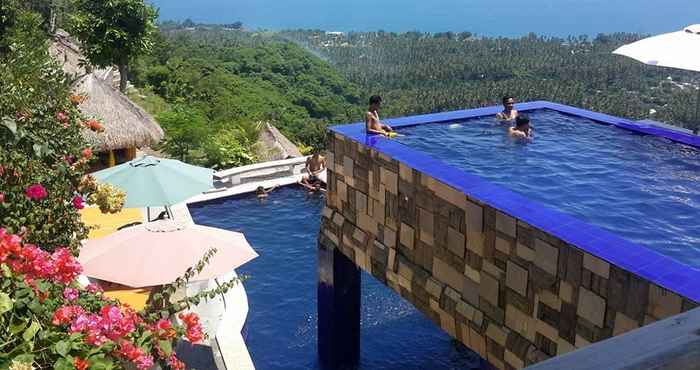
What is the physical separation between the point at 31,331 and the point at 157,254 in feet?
15.8

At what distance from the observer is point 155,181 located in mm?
10289

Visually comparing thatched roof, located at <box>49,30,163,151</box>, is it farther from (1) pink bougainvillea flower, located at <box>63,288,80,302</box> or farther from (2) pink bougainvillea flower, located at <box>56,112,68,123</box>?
(1) pink bougainvillea flower, located at <box>63,288,80,302</box>

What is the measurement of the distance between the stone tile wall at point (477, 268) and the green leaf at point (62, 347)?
3521 millimetres

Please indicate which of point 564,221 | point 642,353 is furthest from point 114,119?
point 642,353

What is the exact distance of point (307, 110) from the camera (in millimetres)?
57062

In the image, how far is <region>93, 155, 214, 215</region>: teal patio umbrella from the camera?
10008 mm

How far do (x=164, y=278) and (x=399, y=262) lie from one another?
2.55 meters

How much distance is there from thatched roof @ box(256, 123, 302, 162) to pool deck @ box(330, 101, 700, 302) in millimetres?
11181

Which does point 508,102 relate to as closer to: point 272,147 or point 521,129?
point 521,129

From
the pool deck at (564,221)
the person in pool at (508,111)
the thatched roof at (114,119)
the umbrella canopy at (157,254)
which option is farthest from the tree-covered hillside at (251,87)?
the pool deck at (564,221)

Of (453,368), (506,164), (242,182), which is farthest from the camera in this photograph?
(242,182)

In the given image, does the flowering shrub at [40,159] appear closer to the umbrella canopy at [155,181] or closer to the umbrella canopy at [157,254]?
the umbrella canopy at [157,254]

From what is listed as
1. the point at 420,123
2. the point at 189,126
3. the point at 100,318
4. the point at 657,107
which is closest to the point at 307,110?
the point at 657,107

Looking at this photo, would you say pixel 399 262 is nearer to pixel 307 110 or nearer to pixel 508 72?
pixel 307 110
